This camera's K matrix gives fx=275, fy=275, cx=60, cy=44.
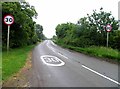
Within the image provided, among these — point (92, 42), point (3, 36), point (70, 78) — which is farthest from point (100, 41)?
point (70, 78)

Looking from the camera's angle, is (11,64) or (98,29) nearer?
(11,64)

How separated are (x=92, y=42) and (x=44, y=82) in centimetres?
3395

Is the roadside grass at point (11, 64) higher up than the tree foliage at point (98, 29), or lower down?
lower down

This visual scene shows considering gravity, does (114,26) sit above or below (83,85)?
above

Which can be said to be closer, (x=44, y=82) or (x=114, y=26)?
(x=44, y=82)

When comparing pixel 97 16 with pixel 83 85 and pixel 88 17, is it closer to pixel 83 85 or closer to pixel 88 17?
pixel 88 17

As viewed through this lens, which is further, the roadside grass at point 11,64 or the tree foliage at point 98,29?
the tree foliage at point 98,29

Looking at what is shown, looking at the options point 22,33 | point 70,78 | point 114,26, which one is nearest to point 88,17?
point 114,26

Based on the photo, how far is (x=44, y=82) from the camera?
1138 cm

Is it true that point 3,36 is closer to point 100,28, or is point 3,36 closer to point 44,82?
point 100,28

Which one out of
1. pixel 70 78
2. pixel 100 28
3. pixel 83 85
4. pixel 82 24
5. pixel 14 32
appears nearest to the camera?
Result: pixel 83 85

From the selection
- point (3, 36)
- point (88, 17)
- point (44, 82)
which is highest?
point (88, 17)

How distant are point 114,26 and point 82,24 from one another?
5.78 meters

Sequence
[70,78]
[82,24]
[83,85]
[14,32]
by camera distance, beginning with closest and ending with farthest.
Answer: [83,85]
[70,78]
[14,32]
[82,24]
